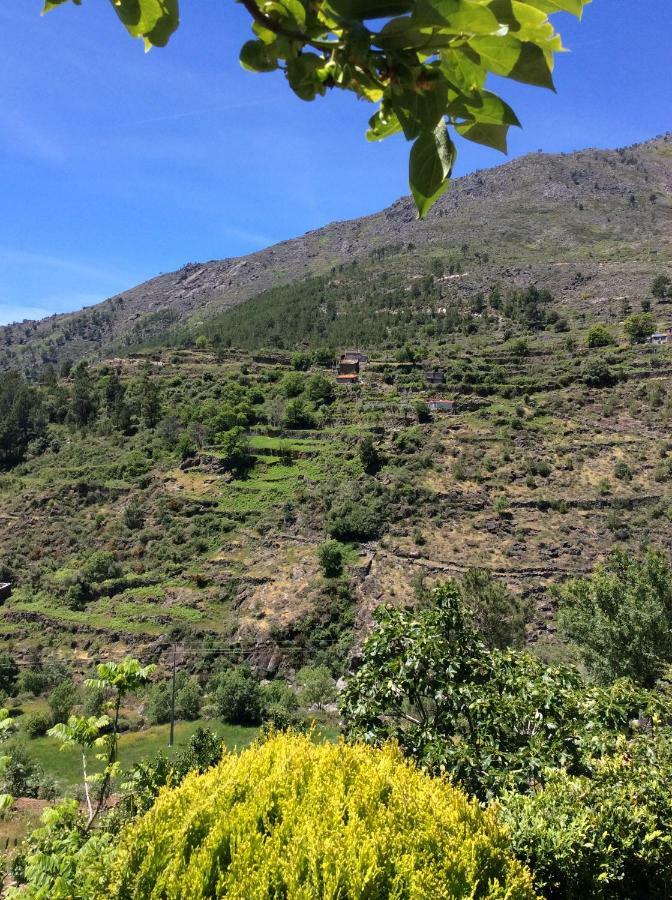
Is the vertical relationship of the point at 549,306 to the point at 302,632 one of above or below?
above

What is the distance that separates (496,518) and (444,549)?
4069 millimetres

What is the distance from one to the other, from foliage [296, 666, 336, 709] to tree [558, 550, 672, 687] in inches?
365

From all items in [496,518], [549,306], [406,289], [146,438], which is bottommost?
[496,518]

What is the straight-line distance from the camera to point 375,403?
41469 millimetres

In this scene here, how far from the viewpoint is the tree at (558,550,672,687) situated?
12375 mm

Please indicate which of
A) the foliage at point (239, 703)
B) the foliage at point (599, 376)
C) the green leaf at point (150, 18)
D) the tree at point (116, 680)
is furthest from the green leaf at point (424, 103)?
the foliage at point (599, 376)

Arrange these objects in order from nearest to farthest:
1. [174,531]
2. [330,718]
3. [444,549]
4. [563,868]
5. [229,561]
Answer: [563,868] → [330,718] → [444,549] → [229,561] → [174,531]

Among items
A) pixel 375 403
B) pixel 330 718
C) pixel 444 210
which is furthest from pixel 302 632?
pixel 444 210

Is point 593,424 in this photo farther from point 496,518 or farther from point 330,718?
point 330,718

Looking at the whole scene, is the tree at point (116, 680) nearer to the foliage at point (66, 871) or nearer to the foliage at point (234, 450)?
the foliage at point (66, 871)

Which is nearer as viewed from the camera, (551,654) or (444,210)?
(551,654)

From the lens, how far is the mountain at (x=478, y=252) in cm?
6894

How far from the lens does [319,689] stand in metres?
19.4

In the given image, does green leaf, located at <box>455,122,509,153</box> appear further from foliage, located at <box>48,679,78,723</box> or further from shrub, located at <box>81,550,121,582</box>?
shrub, located at <box>81,550,121,582</box>
